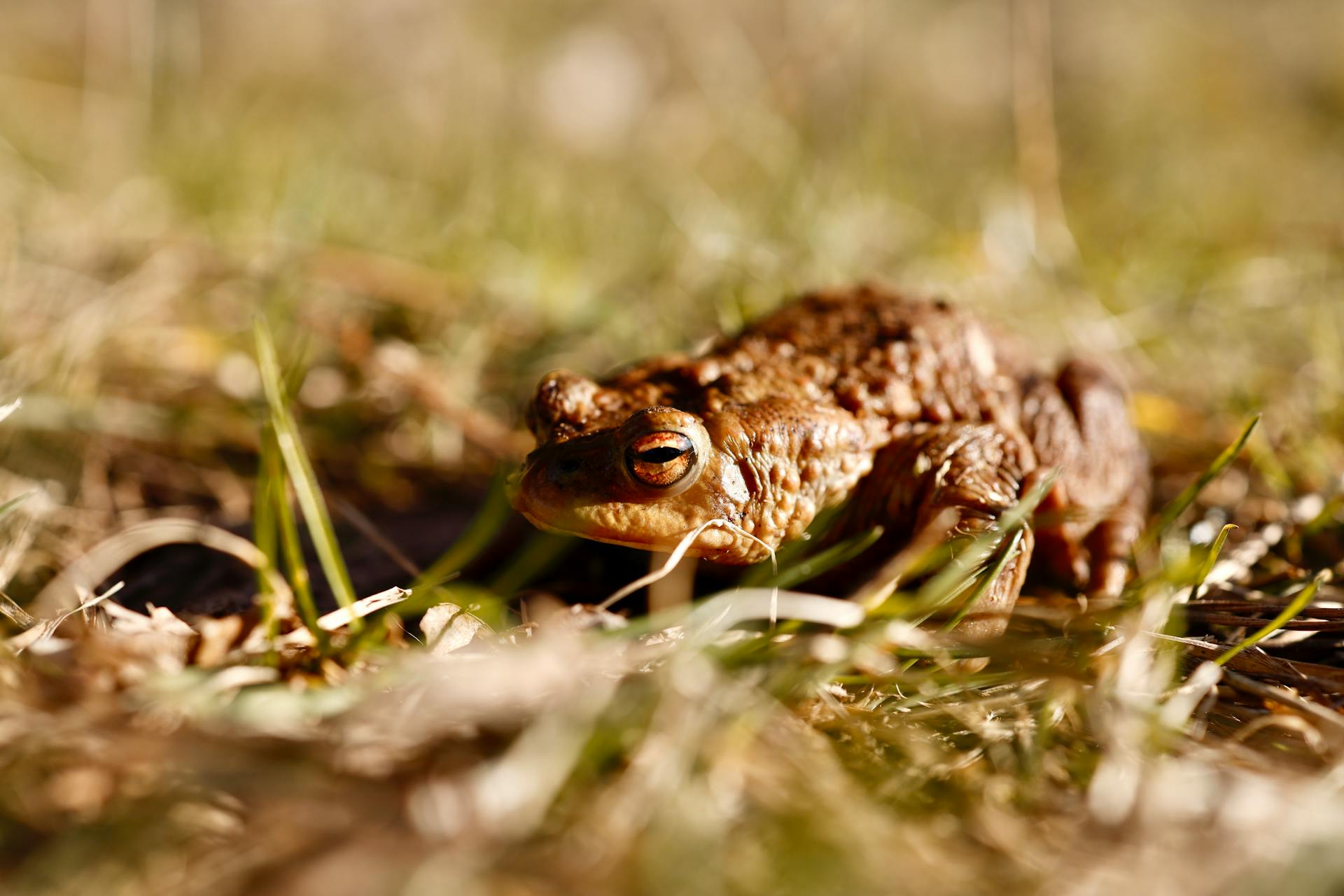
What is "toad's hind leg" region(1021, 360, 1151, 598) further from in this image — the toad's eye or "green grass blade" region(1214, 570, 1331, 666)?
the toad's eye

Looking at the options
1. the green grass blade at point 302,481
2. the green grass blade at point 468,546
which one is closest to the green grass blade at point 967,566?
the green grass blade at point 468,546

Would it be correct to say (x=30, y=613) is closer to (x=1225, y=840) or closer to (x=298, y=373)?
(x=298, y=373)

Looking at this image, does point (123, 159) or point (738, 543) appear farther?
point (123, 159)

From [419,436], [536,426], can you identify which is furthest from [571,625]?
[419,436]

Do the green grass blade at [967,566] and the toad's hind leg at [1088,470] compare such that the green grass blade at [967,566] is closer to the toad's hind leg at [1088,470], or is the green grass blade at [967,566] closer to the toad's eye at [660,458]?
the toad's hind leg at [1088,470]

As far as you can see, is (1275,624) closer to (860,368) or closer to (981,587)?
(981,587)

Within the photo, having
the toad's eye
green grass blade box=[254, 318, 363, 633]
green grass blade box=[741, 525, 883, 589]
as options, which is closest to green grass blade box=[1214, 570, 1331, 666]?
green grass blade box=[741, 525, 883, 589]
